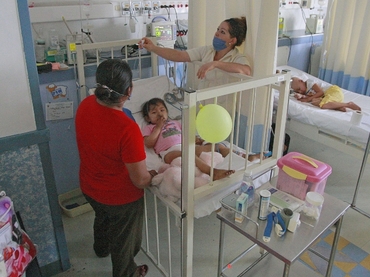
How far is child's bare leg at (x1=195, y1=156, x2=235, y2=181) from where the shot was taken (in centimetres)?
162

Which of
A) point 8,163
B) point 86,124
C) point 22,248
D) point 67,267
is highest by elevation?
A: point 86,124

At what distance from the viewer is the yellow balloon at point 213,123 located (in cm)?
134

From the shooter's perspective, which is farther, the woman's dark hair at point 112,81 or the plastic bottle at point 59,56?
the plastic bottle at point 59,56

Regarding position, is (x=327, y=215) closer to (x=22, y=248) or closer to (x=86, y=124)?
(x=86, y=124)


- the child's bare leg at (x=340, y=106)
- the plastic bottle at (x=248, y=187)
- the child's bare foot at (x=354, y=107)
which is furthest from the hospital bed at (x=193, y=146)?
the child's bare foot at (x=354, y=107)

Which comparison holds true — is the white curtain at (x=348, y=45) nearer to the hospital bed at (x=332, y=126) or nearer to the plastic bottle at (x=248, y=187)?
the hospital bed at (x=332, y=126)

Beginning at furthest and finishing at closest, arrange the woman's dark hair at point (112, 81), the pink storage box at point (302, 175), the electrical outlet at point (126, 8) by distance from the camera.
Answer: the electrical outlet at point (126, 8)
the pink storage box at point (302, 175)
the woman's dark hair at point (112, 81)

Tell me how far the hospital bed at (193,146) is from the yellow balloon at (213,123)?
35 mm

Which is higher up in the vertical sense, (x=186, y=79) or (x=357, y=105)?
(x=186, y=79)

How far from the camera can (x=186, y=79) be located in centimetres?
271

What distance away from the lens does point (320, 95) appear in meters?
3.22

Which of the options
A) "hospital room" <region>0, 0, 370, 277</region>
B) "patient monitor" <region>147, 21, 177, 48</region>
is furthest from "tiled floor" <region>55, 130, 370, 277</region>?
"patient monitor" <region>147, 21, 177, 48</region>

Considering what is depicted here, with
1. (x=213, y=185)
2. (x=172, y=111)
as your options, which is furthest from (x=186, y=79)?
(x=213, y=185)

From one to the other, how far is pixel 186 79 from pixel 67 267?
1.58 m
